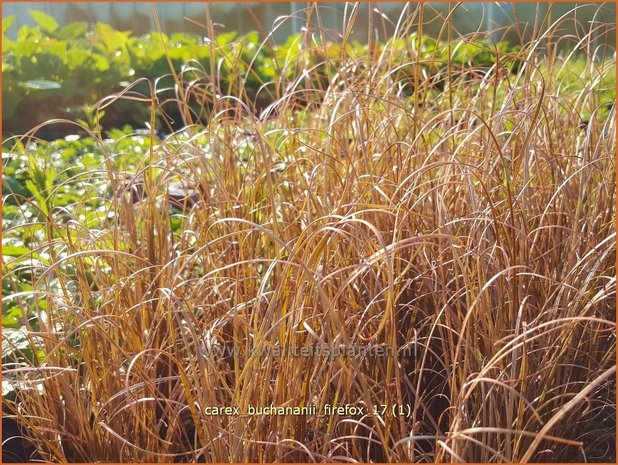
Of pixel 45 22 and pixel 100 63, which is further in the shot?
pixel 45 22

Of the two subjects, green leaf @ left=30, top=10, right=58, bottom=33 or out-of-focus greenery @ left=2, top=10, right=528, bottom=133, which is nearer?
out-of-focus greenery @ left=2, top=10, right=528, bottom=133

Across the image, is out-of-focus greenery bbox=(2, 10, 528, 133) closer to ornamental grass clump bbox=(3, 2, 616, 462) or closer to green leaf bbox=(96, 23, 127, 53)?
green leaf bbox=(96, 23, 127, 53)

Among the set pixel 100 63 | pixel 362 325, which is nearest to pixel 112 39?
pixel 100 63

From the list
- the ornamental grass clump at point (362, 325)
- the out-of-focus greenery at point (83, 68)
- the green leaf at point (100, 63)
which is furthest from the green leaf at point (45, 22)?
the ornamental grass clump at point (362, 325)

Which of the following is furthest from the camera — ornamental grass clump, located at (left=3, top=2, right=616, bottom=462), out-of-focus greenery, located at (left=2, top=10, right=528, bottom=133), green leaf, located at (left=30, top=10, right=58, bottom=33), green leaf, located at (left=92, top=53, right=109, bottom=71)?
green leaf, located at (left=30, top=10, right=58, bottom=33)

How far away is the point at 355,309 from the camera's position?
4.65ft

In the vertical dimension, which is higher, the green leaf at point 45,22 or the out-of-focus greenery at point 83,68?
the green leaf at point 45,22

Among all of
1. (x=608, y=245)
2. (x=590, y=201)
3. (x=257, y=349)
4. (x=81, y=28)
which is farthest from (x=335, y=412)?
(x=81, y=28)

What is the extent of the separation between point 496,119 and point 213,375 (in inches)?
29.6

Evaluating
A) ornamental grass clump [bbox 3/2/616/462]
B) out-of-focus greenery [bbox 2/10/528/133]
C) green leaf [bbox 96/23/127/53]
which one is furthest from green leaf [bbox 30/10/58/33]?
ornamental grass clump [bbox 3/2/616/462]

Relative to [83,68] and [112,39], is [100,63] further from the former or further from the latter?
[112,39]

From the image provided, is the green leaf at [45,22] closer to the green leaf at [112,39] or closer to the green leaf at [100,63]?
the green leaf at [112,39]

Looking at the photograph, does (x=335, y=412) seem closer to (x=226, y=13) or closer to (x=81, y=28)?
(x=81, y=28)

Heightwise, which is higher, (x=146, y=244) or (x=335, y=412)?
(x=146, y=244)
